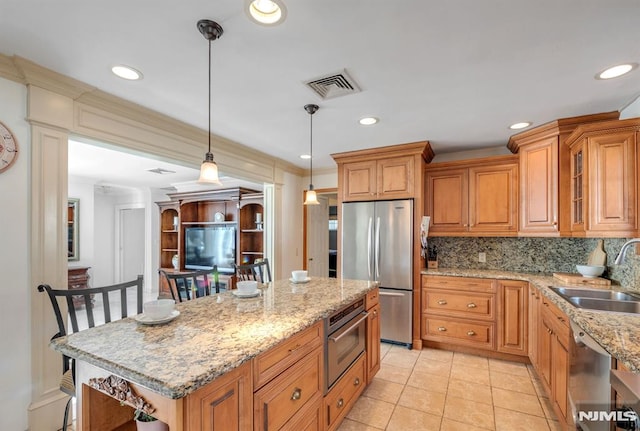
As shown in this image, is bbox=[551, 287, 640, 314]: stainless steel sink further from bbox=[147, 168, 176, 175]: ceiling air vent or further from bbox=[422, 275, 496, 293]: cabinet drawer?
bbox=[147, 168, 176, 175]: ceiling air vent

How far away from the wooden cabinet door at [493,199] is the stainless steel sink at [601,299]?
105cm

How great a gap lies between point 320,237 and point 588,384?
4174mm

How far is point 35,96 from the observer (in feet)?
6.28

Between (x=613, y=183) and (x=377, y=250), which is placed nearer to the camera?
(x=613, y=183)

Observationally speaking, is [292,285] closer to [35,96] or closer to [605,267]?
[35,96]

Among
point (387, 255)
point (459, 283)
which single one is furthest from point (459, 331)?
point (387, 255)

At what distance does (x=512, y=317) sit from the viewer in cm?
308

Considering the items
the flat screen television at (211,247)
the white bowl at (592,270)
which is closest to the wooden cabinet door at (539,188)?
the white bowl at (592,270)

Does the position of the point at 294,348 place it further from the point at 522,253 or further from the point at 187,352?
the point at 522,253

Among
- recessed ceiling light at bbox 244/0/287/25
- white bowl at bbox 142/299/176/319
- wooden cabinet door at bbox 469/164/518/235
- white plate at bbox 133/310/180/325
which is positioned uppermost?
recessed ceiling light at bbox 244/0/287/25

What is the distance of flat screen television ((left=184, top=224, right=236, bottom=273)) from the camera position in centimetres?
588

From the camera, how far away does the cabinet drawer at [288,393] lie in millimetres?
1258

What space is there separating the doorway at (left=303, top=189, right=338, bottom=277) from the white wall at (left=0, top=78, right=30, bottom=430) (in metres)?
3.44

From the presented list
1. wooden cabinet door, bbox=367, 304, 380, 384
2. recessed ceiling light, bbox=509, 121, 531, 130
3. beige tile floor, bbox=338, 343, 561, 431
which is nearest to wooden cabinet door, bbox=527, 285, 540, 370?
beige tile floor, bbox=338, 343, 561, 431
